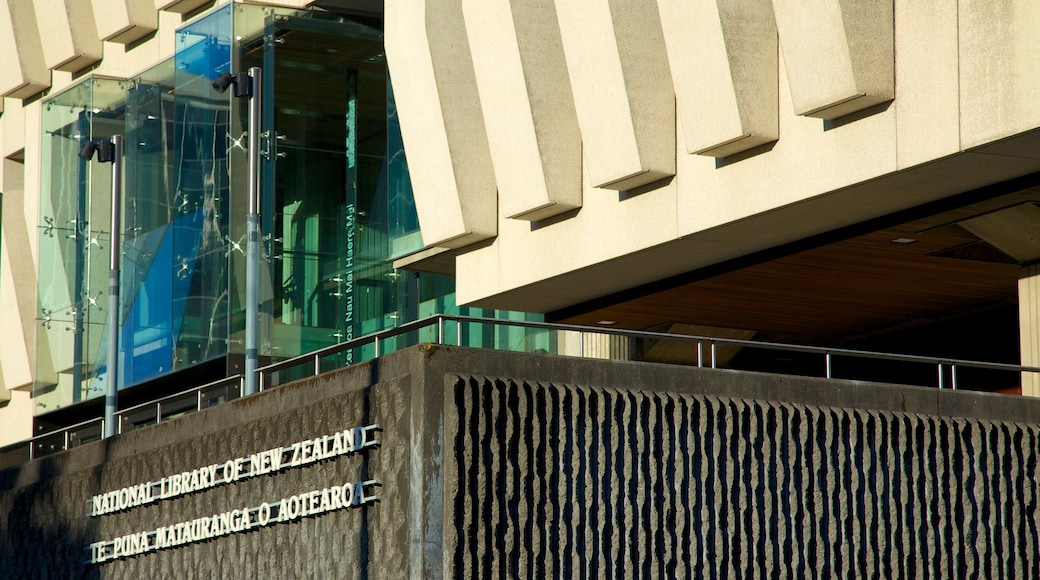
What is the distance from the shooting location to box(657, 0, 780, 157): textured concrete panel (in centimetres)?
2519

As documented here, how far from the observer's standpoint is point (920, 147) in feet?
76.0

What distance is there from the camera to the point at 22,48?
45.1m

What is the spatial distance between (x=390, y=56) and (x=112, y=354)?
7.24 meters

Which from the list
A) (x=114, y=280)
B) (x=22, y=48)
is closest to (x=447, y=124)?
(x=114, y=280)

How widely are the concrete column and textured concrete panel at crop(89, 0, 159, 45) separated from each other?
2249 cm

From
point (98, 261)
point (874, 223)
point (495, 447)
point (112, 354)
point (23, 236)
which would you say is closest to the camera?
point (495, 447)

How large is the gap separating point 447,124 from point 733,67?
7.10m

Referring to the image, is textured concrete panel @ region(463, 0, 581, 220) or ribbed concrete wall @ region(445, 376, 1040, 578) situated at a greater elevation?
textured concrete panel @ region(463, 0, 581, 220)

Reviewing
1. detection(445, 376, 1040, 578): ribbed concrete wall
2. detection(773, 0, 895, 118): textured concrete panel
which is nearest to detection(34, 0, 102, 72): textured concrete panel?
detection(773, 0, 895, 118): textured concrete panel

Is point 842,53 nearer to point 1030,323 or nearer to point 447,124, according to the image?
point 1030,323

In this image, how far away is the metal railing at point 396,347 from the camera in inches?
823

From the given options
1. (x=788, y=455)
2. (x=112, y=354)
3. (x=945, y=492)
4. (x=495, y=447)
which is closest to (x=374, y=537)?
(x=495, y=447)

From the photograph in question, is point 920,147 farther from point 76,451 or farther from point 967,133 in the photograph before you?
point 76,451

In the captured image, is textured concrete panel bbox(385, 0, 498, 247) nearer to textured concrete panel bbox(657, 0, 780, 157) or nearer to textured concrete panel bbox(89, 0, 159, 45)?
textured concrete panel bbox(657, 0, 780, 157)
